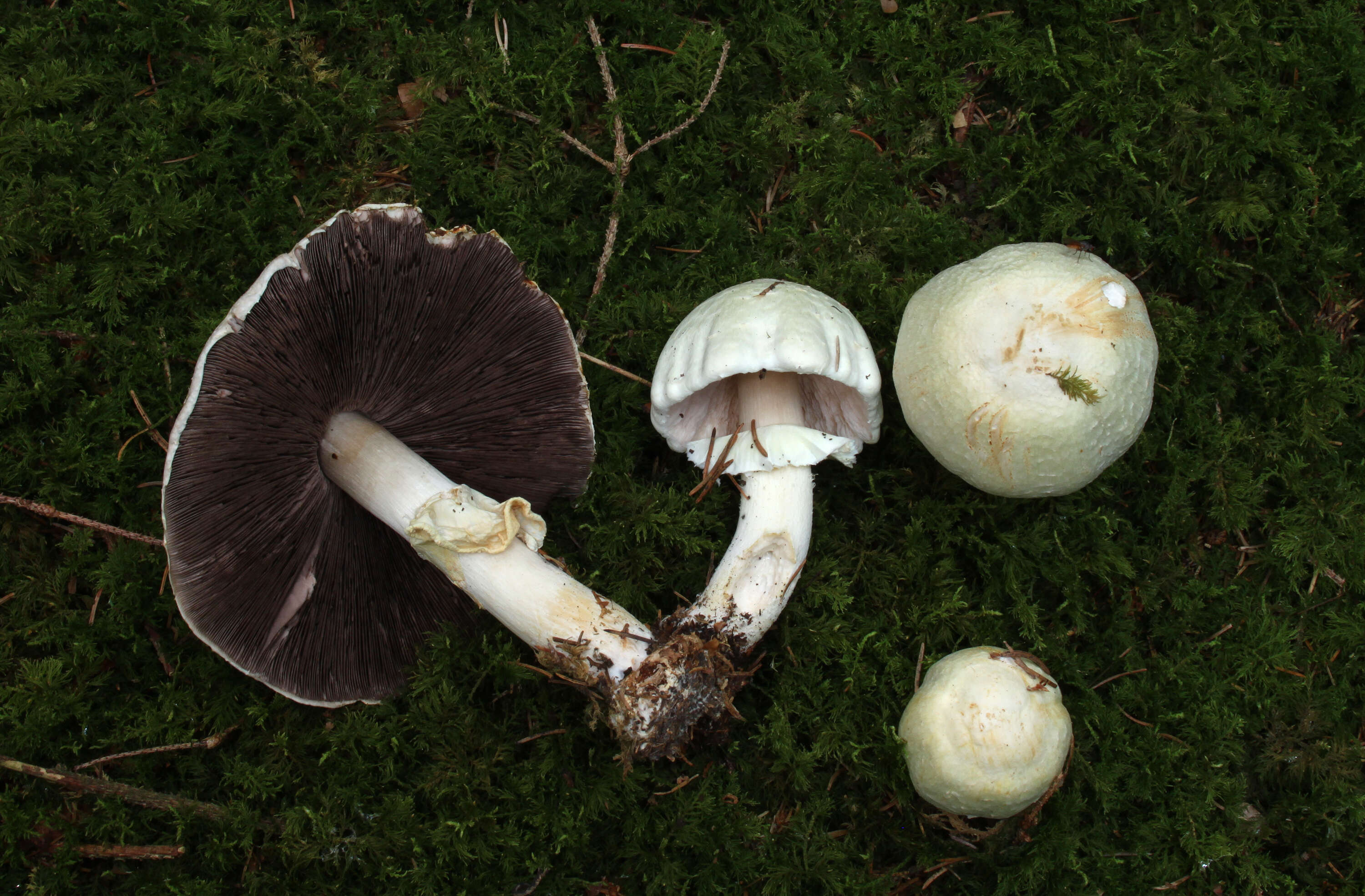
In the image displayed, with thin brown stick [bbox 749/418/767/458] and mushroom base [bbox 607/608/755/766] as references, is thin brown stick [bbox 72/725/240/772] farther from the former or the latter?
thin brown stick [bbox 749/418/767/458]

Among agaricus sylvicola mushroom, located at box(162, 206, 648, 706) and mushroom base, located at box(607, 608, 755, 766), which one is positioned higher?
→ agaricus sylvicola mushroom, located at box(162, 206, 648, 706)

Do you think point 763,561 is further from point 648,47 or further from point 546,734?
point 648,47

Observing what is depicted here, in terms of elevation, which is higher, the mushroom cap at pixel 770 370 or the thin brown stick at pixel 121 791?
the mushroom cap at pixel 770 370

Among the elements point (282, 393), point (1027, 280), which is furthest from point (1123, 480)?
point (282, 393)

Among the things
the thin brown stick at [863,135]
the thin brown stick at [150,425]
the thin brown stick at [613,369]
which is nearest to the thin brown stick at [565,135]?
the thin brown stick at [613,369]

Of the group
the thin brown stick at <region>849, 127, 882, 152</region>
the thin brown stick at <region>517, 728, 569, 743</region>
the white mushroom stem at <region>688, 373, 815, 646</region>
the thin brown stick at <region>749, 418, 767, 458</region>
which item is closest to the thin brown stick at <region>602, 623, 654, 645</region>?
the white mushroom stem at <region>688, 373, 815, 646</region>

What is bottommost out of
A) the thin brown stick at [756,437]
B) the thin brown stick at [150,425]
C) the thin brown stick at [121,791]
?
the thin brown stick at [121,791]

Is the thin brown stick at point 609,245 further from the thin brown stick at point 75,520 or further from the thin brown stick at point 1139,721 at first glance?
the thin brown stick at point 1139,721
